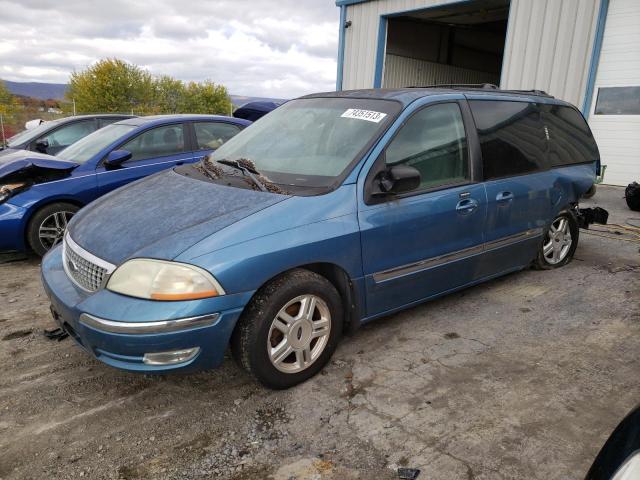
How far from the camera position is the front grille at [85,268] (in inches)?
95.9

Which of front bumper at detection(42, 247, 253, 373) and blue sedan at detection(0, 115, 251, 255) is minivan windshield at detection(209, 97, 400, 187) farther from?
blue sedan at detection(0, 115, 251, 255)

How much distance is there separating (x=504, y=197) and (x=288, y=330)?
6.90 feet

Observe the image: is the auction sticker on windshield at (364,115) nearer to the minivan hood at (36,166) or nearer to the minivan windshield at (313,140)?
the minivan windshield at (313,140)

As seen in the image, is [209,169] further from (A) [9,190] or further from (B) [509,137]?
(A) [9,190]

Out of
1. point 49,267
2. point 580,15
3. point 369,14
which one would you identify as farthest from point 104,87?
point 49,267

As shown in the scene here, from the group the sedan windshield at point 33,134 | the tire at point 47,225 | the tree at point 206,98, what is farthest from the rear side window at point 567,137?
the tree at point 206,98

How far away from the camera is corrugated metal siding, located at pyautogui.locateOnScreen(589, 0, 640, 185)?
9.34m

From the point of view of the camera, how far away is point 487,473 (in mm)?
2090

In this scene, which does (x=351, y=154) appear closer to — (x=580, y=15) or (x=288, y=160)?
(x=288, y=160)

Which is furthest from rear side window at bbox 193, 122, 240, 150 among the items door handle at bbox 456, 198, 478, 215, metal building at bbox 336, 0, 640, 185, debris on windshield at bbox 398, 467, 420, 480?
metal building at bbox 336, 0, 640, 185

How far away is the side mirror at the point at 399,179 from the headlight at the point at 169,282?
1.18m

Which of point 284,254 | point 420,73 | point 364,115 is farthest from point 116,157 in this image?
point 420,73

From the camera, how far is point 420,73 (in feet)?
58.4

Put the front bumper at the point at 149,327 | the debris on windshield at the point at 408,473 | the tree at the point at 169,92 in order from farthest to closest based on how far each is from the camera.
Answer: the tree at the point at 169,92, the front bumper at the point at 149,327, the debris on windshield at the point at 408,473
